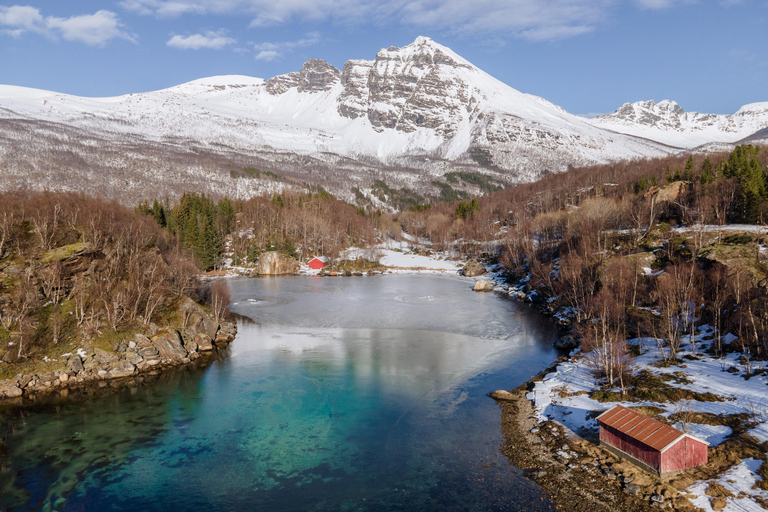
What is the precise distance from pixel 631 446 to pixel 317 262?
95923 mm

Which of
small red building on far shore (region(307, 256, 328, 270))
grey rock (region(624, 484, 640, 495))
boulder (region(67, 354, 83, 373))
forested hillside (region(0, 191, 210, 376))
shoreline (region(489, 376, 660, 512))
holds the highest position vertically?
forested hillside (region(0, 191, 210, 376))

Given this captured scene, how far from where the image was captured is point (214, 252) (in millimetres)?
99750

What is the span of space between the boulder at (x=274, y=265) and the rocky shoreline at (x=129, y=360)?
188ft

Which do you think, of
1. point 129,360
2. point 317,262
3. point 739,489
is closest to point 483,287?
point 317,262

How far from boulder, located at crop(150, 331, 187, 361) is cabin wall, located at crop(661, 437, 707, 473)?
1385 inches

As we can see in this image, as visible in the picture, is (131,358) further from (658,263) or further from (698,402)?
(658,263)

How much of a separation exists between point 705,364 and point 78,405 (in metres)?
41.9

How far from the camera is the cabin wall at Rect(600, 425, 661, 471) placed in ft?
63.0

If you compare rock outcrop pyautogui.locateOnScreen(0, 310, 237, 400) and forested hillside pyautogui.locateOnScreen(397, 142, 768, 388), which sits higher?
forested hillside pyautogui.locateOnScreen(397, 142, 768, 388)

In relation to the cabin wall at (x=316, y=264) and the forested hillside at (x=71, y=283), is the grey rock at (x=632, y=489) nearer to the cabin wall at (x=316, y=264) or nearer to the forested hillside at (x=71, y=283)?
the forested hillside at (x=71, y=283)

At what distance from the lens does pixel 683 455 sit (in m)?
19.1

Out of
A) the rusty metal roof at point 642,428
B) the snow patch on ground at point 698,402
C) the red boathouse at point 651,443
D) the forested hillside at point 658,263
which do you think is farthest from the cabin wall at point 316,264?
the red boathouse at point 651,443

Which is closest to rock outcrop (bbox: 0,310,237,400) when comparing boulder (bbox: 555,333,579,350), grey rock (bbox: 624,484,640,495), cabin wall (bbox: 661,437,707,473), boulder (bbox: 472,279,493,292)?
boulder (bbox: 555,333,579,350)

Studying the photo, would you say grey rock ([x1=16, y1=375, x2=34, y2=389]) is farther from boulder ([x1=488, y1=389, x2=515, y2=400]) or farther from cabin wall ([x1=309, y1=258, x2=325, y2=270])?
cabin wall ([x1=309, y1=258, x2=325, y2=270])
